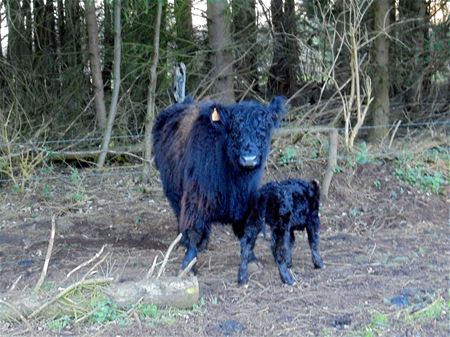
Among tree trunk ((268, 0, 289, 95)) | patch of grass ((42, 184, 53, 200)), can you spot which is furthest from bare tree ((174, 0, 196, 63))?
patch of grass ((42, 184, 53, 200))

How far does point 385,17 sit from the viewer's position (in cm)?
1225

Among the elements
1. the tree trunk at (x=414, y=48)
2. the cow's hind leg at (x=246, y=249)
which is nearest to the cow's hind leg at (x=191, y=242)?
the cow's hind leg at (x=246, y=249)

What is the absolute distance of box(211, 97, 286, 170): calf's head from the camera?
6.05 meters

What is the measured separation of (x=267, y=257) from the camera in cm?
700

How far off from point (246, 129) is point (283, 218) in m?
0.82

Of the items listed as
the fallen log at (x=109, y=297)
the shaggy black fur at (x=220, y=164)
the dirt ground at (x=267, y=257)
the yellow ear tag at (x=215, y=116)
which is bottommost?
the dirt ground at (x=267, y=257)

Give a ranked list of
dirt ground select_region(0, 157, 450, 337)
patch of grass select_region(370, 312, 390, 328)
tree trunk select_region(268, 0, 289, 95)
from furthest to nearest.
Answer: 1. tree trunk select_region(268, 0, 289, 95)
2. dirt ground select_region(0, 157, 450, 337)
3. patch of grass select_region(370, 312, 390, 328)

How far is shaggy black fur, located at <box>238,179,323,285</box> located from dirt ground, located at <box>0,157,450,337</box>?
0.64 ft

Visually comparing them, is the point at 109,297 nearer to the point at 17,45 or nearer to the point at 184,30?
the point at 184,30

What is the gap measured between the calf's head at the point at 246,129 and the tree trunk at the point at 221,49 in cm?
626

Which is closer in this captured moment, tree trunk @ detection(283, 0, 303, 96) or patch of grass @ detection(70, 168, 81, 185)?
patch of grass @ detection(70, 168, 81, 185)

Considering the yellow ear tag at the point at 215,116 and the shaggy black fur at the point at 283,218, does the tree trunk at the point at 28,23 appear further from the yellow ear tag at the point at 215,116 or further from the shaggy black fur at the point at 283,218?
the shaggy black fur at the point at 283,218

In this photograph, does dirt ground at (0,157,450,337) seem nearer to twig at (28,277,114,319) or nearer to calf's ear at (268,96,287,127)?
twig at (28,277,114,319)

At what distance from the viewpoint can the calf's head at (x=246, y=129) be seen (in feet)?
19.8
